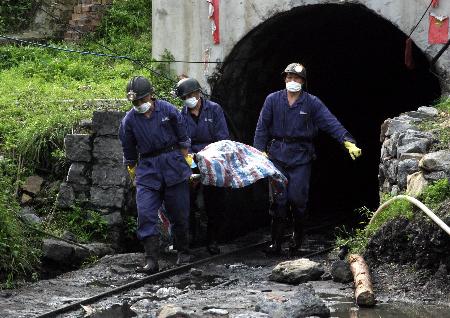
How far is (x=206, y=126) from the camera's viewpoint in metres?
10.2

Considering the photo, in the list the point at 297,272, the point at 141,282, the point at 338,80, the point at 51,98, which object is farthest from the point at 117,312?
the point at 338,80

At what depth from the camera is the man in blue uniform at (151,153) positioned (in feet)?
29.4

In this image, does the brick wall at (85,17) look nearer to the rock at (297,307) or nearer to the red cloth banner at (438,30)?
the red cloth banner at (438,30)

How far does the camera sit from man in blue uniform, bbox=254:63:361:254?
32.8 feet

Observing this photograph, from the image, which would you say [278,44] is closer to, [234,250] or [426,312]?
[234,250]

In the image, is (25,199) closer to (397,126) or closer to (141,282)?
(141,282)

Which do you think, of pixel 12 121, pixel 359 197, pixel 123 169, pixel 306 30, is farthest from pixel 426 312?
pixel 359 197

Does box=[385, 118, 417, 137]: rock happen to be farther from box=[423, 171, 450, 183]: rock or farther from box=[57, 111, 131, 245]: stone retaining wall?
box=[57, 111, 131, 245]: stone retaining wall

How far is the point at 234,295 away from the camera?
777 cm

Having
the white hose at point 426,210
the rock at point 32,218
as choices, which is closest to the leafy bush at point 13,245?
the rock at point 32,218

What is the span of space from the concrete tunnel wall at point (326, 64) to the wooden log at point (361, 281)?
3458 mm

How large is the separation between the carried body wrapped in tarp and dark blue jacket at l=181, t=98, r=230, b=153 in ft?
1.03

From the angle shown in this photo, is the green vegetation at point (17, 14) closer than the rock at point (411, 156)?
No

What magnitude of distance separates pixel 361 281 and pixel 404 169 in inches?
65.5
